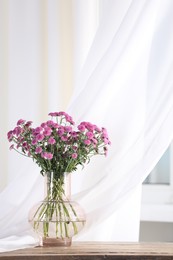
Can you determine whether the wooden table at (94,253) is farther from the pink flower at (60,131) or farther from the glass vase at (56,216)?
the pink flower at (60,131)

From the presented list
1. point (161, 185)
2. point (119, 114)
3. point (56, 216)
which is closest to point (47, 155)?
point (56, 216)

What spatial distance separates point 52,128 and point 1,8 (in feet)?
2.24

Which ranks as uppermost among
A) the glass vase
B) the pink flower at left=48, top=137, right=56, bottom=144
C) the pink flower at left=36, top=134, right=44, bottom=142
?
the pink flower at left=36, top=134, right=44, bottom=142

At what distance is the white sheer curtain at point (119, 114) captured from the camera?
181 cm

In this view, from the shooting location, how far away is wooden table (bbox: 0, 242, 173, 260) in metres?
1.64

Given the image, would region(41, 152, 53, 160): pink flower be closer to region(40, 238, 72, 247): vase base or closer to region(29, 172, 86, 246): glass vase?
region(29, 172, 86, 246): glass vase

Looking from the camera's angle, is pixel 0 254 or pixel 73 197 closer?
pixel 0 254

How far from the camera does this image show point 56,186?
1780 millimetres

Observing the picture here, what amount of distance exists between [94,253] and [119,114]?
46 cm

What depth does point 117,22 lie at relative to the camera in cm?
188

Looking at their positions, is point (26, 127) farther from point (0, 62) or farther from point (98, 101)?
point (0, 62)

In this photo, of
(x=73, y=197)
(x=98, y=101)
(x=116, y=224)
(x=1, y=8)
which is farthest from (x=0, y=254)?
(x=1, y=8)

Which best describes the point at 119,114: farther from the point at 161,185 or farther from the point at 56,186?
the point at 161,185

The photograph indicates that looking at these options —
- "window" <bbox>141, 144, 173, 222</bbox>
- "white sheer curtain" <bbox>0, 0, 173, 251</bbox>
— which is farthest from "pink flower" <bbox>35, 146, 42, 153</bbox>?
"window" <bbox>141, 144, 173, 222</bbox>
